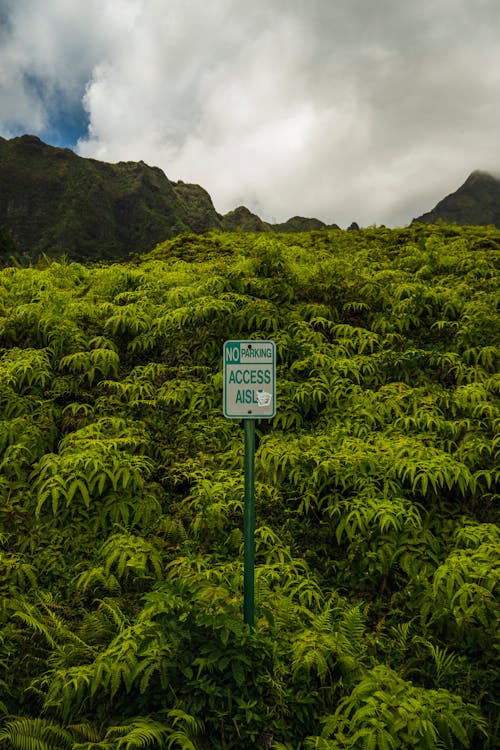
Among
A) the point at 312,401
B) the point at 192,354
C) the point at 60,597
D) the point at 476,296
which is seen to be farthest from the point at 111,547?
the point at 476,296

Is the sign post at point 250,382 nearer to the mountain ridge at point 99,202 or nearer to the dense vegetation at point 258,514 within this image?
the dense vegetation at point 258,514

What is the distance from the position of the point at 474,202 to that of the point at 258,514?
104 meters

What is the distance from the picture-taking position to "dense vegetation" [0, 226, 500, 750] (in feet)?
9.55

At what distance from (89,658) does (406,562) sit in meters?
2.76

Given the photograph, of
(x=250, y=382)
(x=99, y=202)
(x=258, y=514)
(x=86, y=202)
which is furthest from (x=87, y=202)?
(x=250, y=382)

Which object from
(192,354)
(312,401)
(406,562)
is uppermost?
(192,354)

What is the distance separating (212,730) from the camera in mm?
2779

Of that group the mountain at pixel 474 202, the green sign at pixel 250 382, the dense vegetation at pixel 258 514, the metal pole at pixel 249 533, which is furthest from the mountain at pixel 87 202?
the metal pole at pixel 249 533

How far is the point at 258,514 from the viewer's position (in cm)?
514

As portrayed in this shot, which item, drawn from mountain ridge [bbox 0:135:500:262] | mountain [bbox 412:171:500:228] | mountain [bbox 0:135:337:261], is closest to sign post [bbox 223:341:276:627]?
mountain ridge [bbox 0:135:500:262]

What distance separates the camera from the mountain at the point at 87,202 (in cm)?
10488

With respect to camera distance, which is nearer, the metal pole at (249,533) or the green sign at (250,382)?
the metal pole at (249,533)

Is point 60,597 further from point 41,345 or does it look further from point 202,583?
point 41,345

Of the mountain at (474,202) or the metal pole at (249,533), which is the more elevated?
the mountain at (474,202)
